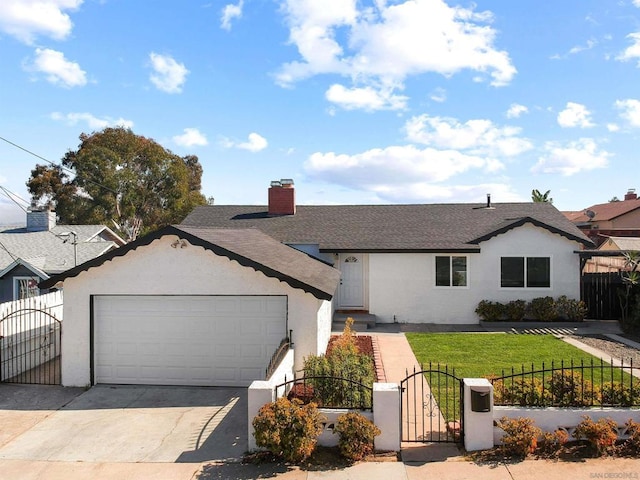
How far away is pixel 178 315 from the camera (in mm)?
10461

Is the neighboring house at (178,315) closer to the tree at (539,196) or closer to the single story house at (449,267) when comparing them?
the single story house at (449,267)

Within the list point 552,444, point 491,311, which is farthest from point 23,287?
point 552,444

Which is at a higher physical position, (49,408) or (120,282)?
(120,282)

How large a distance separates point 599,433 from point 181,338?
839 cm

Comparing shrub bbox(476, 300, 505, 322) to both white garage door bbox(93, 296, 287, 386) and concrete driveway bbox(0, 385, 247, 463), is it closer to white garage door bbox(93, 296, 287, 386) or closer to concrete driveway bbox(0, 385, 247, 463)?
white garage door bbox(93, 296, 287, 386)

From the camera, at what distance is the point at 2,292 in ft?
65.4

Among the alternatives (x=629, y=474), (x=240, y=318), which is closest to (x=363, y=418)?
(x=629, y=474)

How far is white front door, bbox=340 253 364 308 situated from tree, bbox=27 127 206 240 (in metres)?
30.9

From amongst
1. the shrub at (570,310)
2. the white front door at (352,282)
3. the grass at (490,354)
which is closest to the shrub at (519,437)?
the grass at (490,354)

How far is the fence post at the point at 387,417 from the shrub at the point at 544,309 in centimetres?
1198

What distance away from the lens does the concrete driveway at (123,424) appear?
707 centimetres

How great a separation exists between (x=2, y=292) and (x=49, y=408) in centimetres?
Answer: 1404

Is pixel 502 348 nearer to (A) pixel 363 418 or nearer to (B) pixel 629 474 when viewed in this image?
(B) pixel 629 474

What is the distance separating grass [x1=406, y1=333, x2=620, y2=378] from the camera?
1112 cm
